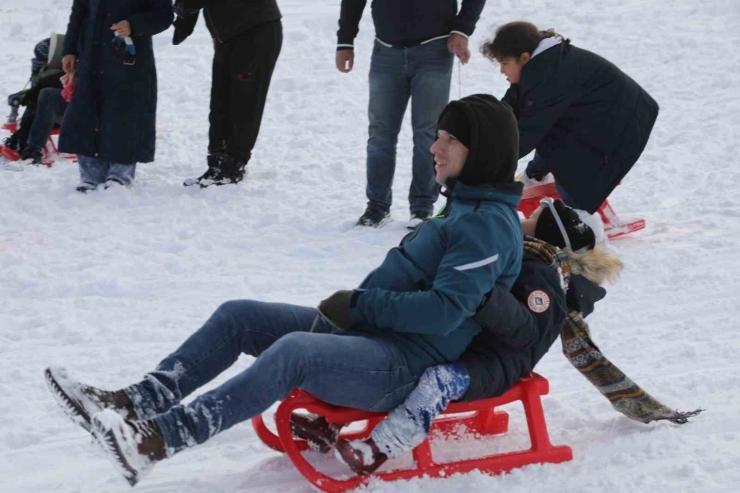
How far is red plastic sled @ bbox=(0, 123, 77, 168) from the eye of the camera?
6.71 m

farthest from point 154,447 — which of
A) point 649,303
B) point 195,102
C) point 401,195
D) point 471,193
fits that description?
point 195,102

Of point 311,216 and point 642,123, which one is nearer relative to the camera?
point 642,123

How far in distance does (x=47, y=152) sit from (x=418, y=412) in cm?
479

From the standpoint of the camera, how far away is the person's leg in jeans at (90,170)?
20.1ft

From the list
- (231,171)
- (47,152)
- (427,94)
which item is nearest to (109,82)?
(231,171)

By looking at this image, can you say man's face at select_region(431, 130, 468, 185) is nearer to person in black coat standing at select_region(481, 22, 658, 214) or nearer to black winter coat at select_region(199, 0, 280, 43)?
person in black coat standing at select_region(481, 22, 658, 214)

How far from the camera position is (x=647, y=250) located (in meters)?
5.23

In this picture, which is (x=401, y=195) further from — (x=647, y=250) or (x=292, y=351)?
(x=292, y=351)

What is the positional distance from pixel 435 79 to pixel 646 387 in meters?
2.38

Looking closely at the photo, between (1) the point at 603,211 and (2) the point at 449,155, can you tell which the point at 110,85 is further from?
(2) the point at 449,155

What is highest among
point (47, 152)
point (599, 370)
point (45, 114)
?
point (599, 370)

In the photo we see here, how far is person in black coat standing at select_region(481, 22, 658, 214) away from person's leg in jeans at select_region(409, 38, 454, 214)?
58 cm

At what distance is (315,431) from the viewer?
3193 millimetres

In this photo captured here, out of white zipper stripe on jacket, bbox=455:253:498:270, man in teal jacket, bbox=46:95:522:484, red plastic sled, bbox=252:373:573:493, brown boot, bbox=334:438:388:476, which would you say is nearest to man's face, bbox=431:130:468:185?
man in teal jacket, bbox=46:95:522:484
